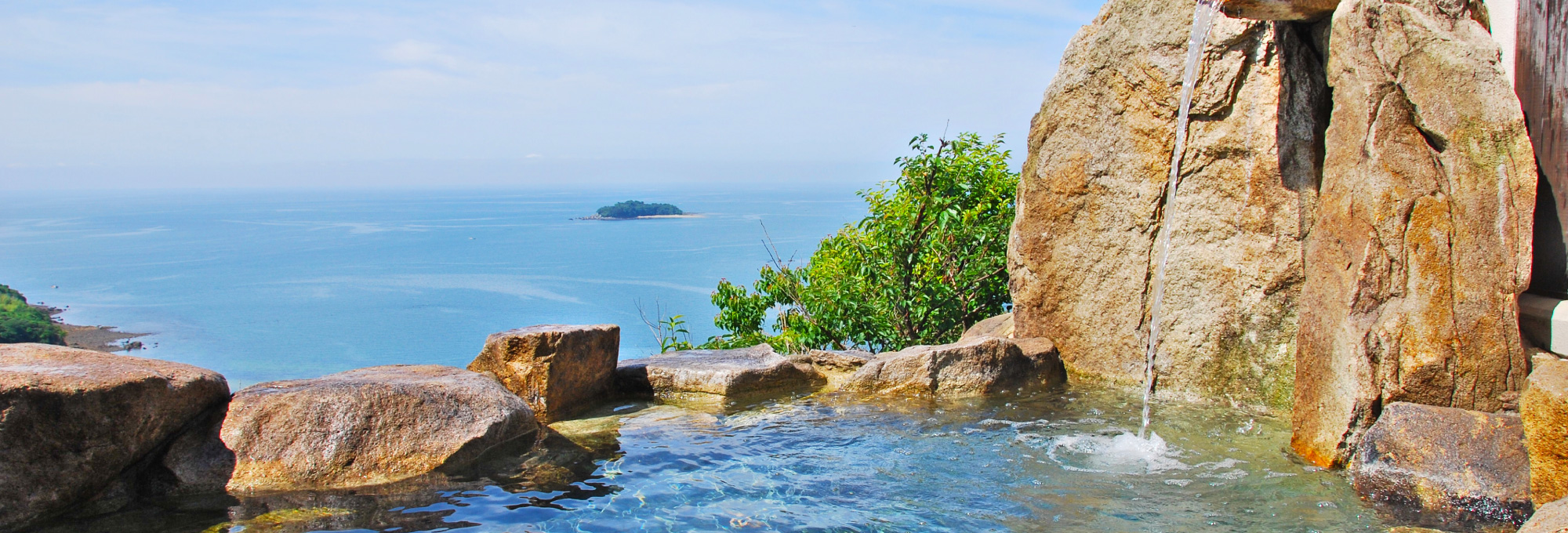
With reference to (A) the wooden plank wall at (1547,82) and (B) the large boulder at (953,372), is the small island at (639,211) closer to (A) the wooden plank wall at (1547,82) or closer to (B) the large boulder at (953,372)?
(B) the large boulder at (953,372)

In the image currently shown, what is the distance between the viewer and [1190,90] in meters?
6.53

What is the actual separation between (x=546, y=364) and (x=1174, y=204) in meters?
4.74

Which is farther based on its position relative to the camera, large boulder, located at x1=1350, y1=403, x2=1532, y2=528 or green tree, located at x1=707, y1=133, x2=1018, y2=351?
green tree, located at x1=707, y1=133, x2=1018, y2=351

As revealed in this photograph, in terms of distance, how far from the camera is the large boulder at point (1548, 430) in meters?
3.86

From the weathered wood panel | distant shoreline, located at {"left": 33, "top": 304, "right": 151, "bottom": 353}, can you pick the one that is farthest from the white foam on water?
distant shoreline, located at {"left": 33, "top": 304, "right": 151, "bottom": 353}

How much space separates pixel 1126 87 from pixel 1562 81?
2.66 m

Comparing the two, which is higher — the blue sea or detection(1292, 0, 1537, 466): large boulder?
detection(1292, 0, 1537, 466): large boulder

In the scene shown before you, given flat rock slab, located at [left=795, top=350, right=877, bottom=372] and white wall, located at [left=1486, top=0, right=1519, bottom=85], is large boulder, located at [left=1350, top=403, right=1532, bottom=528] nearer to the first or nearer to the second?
white wall, located at [left=1486, top=0, right=1519, bottom=85]

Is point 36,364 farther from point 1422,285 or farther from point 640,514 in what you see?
point 1422,285

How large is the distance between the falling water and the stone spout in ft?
0.88

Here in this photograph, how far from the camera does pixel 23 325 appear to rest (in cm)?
1984

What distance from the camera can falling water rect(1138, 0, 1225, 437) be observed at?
21.0ft

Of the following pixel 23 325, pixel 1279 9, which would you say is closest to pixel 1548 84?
pixel 1279 9

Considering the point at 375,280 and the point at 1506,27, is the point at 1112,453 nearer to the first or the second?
the point at 1506,27
